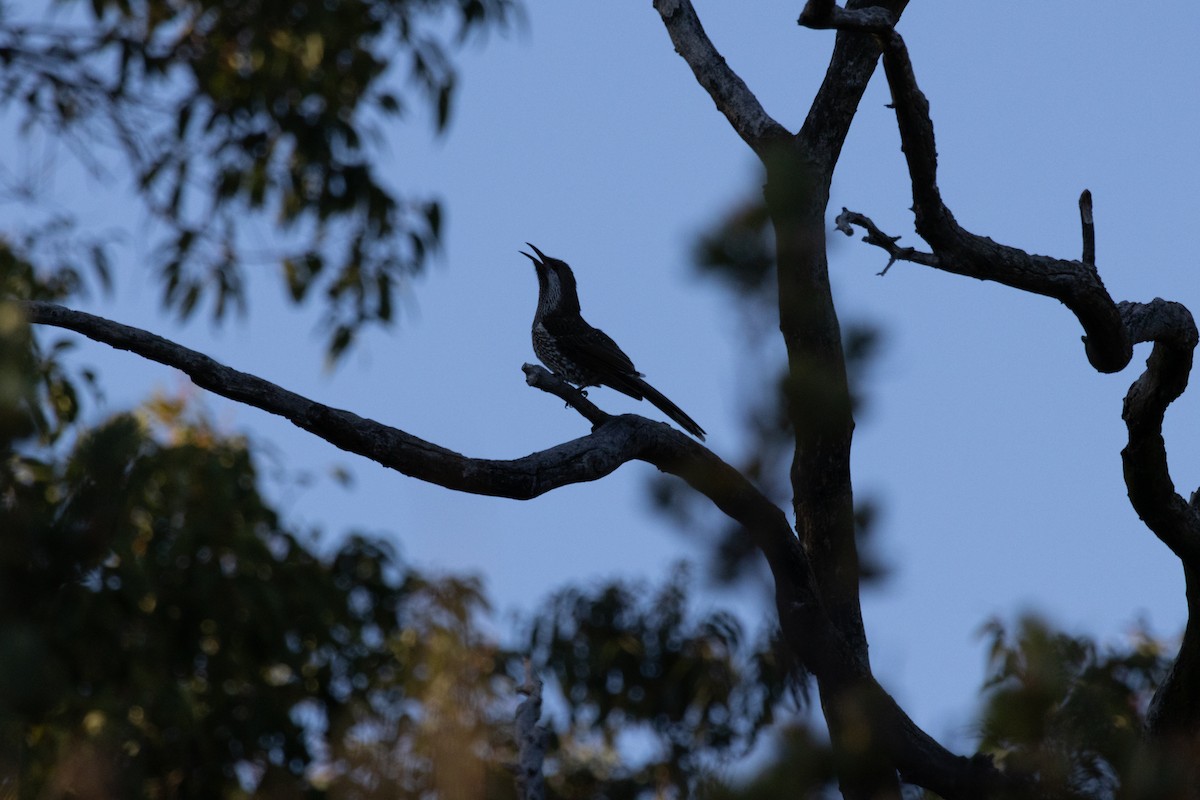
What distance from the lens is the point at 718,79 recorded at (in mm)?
5480

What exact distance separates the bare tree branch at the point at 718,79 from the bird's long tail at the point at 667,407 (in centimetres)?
132

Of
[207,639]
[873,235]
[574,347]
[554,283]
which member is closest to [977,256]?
[873,235]

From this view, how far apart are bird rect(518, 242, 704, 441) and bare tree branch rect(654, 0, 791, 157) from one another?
1.38 metres

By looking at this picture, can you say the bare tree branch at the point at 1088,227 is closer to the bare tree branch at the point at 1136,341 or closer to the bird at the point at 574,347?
the bare tree branch at the point at 1136,341

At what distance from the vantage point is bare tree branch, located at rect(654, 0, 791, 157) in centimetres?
524

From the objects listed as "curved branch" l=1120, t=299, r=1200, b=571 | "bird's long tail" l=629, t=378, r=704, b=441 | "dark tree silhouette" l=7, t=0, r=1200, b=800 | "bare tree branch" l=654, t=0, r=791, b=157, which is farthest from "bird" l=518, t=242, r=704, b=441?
"curved branch" l=1120, t=299, r=1200, b=571

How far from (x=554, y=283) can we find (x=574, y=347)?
1078mm

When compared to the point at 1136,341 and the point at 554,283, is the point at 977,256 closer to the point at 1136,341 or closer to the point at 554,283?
the point at 1136,341

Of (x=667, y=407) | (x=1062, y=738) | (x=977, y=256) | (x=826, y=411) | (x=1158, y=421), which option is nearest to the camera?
(x=1062, y=738)

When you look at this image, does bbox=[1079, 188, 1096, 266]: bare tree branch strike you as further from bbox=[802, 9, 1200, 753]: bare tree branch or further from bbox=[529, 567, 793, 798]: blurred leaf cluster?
bbox=[529, 567, 793, 798]: blurred leaf cluster

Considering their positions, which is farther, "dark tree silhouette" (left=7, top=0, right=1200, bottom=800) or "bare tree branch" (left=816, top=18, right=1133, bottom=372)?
"bare tree branch" (left=816, top=18, right=1133, bottom=372)

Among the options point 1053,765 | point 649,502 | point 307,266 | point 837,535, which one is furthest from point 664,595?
point 1053,765

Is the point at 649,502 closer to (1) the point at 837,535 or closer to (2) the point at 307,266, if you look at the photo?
(1) the point at 837,535

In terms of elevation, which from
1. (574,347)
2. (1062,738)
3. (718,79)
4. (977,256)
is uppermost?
(574,347)
